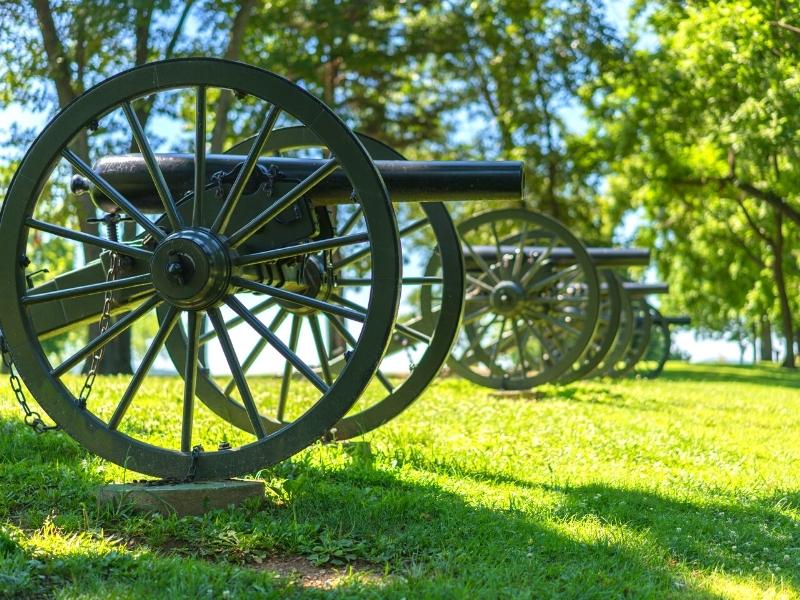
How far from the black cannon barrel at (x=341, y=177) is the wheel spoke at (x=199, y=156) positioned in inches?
13.8

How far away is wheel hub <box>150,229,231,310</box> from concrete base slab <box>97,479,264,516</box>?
2.89 ft

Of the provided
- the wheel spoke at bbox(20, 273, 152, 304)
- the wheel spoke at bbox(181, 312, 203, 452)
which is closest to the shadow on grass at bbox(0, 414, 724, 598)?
the wheel spoke at bbox(181, 312, 203, 452)

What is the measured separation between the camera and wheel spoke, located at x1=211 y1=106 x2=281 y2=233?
499 cm

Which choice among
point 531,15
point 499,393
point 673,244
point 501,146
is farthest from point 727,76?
point 673,244

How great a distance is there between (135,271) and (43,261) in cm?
1937

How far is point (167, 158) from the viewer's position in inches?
231

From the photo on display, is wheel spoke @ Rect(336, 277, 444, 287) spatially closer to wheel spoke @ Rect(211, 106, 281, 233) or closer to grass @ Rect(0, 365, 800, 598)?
grass @ Rect(0, 365, 800, 598)

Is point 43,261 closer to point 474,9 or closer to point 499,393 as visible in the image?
point 474,9

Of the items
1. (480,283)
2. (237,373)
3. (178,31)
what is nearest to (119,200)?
(237,373)

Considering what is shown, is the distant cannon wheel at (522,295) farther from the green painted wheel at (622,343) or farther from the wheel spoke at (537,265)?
the green painted wheel at (622,343)

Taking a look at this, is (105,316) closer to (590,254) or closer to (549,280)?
(549,280)

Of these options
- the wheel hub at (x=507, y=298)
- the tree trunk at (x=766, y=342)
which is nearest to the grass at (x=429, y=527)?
the wheel hub at (x=507, y=298)

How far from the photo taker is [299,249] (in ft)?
16.6

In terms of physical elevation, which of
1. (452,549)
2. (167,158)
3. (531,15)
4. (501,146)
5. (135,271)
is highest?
(531,15)
